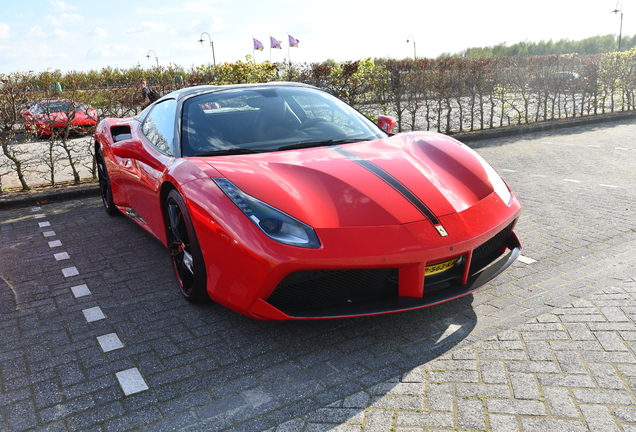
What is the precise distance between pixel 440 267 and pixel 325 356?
31.2 inches

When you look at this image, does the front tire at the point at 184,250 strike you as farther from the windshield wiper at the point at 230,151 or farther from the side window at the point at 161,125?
the side window at the point at 161,125

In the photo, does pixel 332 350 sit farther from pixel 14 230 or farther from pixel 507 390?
pixel 14 230

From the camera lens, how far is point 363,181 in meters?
3.09

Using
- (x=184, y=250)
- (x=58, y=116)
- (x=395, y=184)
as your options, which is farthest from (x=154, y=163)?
(x=58, y=116)

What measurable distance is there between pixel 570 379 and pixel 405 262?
0.94 metres

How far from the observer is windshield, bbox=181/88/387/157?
3.72m

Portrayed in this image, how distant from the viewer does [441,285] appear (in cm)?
301

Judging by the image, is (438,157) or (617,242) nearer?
(438,157)

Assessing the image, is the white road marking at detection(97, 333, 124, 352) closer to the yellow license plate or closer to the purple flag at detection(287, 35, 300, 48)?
the yellow license plate

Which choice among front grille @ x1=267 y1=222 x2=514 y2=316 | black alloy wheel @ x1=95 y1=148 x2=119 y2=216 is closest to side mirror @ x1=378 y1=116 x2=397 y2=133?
front grille @ x1=267 y1=222 x2=514 y2=316

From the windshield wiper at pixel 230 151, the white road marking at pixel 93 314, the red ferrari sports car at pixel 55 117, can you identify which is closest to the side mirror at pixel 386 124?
the windshield wiper at pixel 230 151

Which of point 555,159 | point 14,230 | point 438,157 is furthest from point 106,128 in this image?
point 555,159

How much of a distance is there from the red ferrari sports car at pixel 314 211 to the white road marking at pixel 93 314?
1.86 ft

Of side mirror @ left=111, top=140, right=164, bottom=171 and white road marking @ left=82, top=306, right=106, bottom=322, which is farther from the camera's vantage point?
side mirror @ left=111, top=140, right=164, bottom=171
